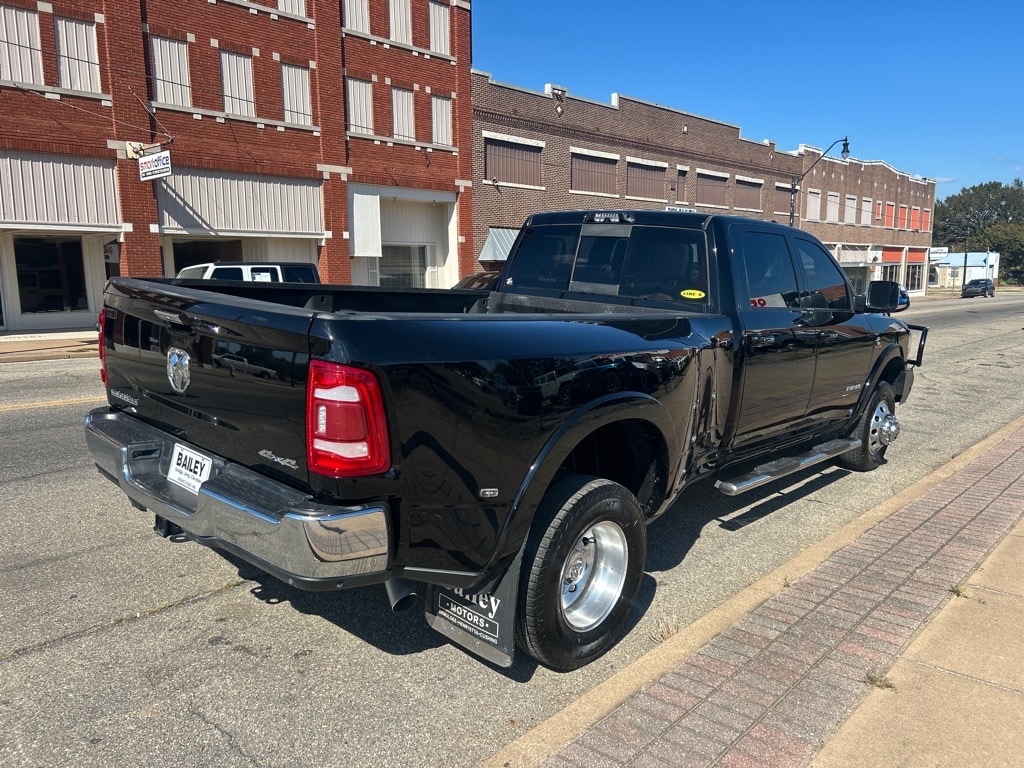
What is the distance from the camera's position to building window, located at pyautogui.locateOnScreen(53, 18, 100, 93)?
18.8m

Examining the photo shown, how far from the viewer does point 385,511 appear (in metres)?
2.47

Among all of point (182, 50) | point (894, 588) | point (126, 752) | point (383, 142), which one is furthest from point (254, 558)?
point (383, 142)

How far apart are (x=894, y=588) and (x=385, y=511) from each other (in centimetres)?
291

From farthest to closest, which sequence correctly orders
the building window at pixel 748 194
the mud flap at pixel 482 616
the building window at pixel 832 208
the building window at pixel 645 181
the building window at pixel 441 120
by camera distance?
the building window at pixel 832 208 < the building window at pixel 748 194 < the building window at pixel 645 181 < the building window at pixel 441 120 < the mud flap at pixel 482 616

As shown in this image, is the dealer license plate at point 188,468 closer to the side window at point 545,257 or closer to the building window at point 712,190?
the side window at point 545,257

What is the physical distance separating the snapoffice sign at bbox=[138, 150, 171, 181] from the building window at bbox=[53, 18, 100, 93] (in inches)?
88.9

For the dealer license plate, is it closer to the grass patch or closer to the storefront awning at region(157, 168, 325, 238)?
the grass patch

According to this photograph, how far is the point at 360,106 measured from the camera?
24.6 metres

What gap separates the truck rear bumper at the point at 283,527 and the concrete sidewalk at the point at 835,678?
0.84m

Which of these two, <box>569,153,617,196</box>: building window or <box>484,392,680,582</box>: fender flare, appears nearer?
<box>484,392,680,582</box>: fender flare

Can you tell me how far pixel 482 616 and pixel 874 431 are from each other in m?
4.66

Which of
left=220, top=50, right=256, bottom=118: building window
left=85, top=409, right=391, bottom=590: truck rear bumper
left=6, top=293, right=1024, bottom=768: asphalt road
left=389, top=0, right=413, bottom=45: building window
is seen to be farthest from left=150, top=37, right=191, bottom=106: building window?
left=85, top=409, right=391, bottom=590: truck rear bumper

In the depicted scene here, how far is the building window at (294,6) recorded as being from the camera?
22.5 m

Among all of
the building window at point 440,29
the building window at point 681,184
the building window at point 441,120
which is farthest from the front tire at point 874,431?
the building window at point 681,184
